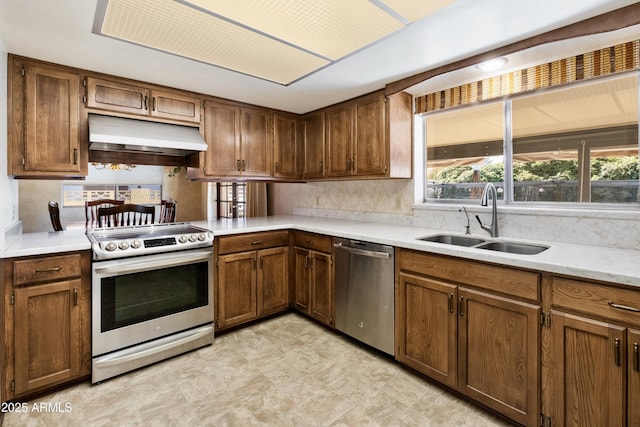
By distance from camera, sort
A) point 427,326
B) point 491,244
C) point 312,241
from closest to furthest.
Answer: point 427,326 < point 491,244 < point 312,241

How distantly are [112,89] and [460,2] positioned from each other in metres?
2.54

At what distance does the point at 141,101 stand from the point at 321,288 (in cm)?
226

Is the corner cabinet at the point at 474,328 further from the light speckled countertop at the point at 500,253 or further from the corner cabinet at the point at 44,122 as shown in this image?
the corner cabinet at the point at 44,122

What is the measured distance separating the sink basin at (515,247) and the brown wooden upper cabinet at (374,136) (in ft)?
3.19

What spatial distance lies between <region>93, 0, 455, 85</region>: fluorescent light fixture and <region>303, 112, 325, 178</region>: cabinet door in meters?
1.29

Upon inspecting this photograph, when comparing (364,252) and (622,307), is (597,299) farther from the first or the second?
(364,252)

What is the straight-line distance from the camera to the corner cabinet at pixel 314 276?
2887 mm

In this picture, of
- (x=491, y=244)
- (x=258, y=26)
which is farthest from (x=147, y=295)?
(x=491, y=244)

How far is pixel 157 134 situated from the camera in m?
2.65

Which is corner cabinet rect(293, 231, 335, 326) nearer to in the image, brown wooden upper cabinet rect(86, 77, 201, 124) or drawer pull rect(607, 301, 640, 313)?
brown wooden upper cabinet rect(86, 77, 201, 124)

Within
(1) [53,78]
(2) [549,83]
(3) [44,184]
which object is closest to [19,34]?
(1) [53,78]

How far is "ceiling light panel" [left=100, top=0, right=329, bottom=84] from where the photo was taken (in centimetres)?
164

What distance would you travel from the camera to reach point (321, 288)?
2.98 metres

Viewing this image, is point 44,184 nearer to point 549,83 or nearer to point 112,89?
point 112,89
